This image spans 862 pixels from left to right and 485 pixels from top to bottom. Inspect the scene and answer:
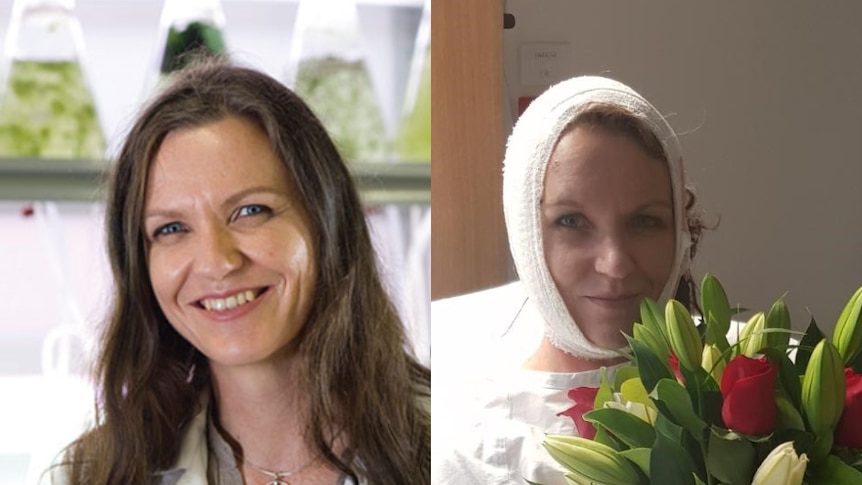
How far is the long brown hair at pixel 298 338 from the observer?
104 centimetres

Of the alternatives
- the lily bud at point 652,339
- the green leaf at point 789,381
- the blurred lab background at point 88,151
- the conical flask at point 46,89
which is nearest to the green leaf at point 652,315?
the lily bud at point 652,339

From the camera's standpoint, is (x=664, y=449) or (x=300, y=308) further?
(x=300, y=308)

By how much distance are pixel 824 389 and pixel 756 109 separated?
1.05 ft

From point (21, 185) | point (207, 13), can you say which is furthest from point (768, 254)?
point (21, 185)

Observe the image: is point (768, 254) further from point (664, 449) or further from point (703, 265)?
point (664, 449)

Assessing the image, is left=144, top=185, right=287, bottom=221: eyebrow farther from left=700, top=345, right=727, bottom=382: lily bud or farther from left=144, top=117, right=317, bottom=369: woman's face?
left=700, top=345, right=727, bottom=382: lily bud

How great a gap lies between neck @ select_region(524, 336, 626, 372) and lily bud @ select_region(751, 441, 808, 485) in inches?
7.7

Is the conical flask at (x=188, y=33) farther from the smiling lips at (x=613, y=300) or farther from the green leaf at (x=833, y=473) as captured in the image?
the green leaf at (x=833, y=473)

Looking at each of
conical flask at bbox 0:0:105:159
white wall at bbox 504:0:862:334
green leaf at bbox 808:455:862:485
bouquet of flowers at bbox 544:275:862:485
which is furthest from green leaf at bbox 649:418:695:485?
Answer: conical flask at bbox 0:0:105:159

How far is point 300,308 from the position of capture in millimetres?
1061

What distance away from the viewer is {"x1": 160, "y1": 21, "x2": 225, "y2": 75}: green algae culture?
3.51 feet

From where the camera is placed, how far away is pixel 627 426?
3.03ft

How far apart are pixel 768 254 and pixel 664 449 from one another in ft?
0.94

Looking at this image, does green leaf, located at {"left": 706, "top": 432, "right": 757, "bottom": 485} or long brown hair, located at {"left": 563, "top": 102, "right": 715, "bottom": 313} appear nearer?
green leaf, located at {"left": 706, "top": 432, "right": 757, "bottom": 485}
